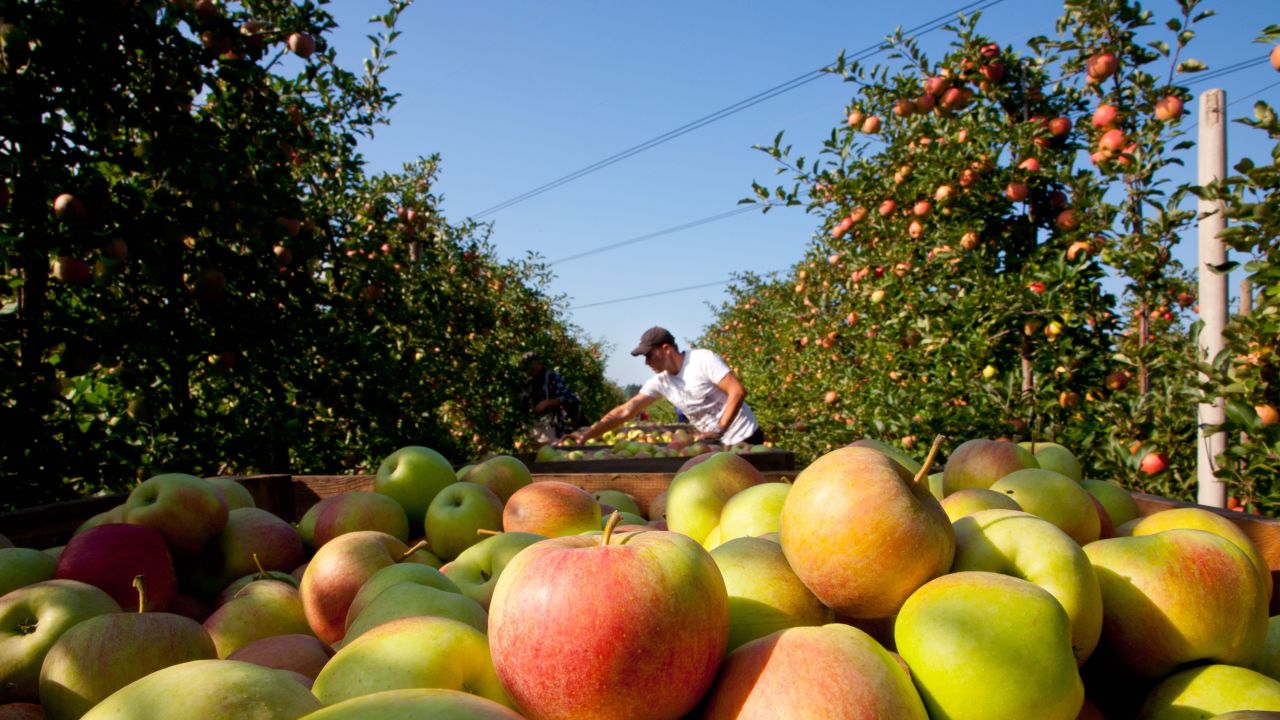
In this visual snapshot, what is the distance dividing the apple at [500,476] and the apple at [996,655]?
70.5 inches

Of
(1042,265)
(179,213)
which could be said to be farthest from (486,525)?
(1042,265)

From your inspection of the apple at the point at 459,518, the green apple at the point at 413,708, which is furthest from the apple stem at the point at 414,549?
the green apple at the point at 413,708

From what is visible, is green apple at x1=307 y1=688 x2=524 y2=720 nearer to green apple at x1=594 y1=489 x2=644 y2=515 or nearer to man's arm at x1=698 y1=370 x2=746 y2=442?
green apple at x1=594 y1=489 x2=644 y2=515

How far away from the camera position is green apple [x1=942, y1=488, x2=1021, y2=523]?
1.52m

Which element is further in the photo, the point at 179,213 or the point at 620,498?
the point at 179,213

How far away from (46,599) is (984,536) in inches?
74.6

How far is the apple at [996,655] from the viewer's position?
0.97m

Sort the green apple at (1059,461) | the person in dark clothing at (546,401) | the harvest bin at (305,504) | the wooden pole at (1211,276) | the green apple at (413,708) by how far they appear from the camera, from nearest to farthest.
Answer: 1. the green apple at (413,708)
2. the harvest bin at (305,504)
3. the green apple at (1059,461)
4. the wooden pole at (1211,276)
5. the person in dark clothing at (546,401)

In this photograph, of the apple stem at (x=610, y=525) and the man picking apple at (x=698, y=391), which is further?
the man picking apple at (x=698, y=391)

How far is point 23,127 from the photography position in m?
2.68

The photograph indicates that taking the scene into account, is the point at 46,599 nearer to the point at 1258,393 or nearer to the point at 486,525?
the point at 486,525

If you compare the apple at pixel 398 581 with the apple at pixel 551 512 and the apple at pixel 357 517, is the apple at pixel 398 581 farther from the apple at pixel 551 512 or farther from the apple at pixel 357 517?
the apple at pixel 357 517

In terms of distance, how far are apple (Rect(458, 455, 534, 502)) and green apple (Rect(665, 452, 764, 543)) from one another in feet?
2.65

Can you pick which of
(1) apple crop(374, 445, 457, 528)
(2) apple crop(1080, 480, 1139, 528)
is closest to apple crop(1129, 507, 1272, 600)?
(2) apple crop(1080, 480, 1139, 528)
